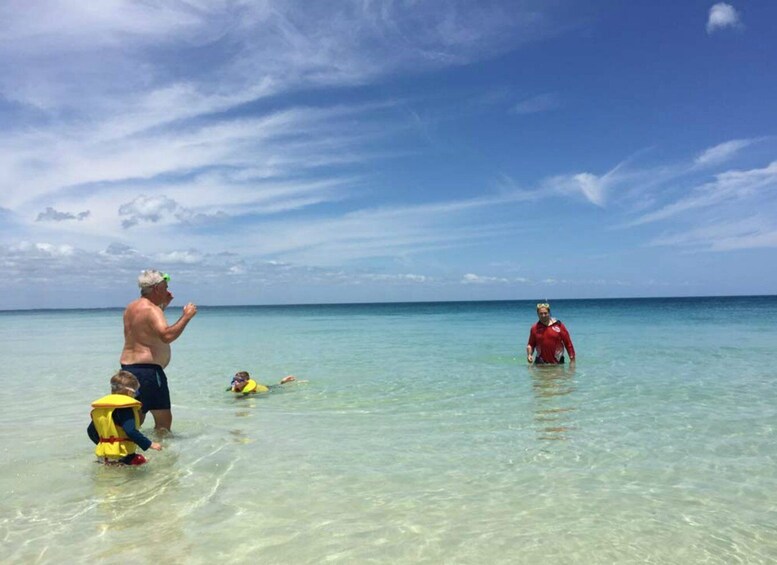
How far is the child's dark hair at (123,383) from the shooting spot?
5566 millimetres

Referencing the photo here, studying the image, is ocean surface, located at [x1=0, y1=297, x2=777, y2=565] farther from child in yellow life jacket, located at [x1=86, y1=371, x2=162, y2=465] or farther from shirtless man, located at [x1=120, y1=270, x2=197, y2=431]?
shirtless man, located at [x1=120, y1=270, x2=197, y2=431]

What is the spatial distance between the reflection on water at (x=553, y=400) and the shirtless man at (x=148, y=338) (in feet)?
14.8

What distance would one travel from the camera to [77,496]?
511cm

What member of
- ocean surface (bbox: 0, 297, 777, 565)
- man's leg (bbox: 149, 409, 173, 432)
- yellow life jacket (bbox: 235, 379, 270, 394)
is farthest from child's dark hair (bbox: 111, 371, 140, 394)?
yellow life jacket (bbox: 235, 379, 270, 394)

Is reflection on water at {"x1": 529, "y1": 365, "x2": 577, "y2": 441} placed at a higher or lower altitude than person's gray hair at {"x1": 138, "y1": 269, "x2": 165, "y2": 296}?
lower

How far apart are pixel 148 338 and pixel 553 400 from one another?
6.34 metres

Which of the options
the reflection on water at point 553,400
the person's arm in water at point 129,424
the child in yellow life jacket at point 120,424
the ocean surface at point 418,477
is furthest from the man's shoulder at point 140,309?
the reflection on water at point 553,400

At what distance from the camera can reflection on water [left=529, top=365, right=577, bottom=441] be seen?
24.3 feet

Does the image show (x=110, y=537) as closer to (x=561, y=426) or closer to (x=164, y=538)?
(x=164, y=538)

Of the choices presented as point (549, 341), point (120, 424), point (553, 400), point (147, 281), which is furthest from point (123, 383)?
point (549, 341)

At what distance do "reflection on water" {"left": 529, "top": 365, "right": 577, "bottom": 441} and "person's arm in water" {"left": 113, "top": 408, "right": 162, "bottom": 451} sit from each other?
447 centimetres

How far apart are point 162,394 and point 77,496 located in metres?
1.52

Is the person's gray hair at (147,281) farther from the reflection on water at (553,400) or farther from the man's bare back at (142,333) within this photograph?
the reflection on water at (553,400)

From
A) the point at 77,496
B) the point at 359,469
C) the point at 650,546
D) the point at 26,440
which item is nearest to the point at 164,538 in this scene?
the point at 77,496
